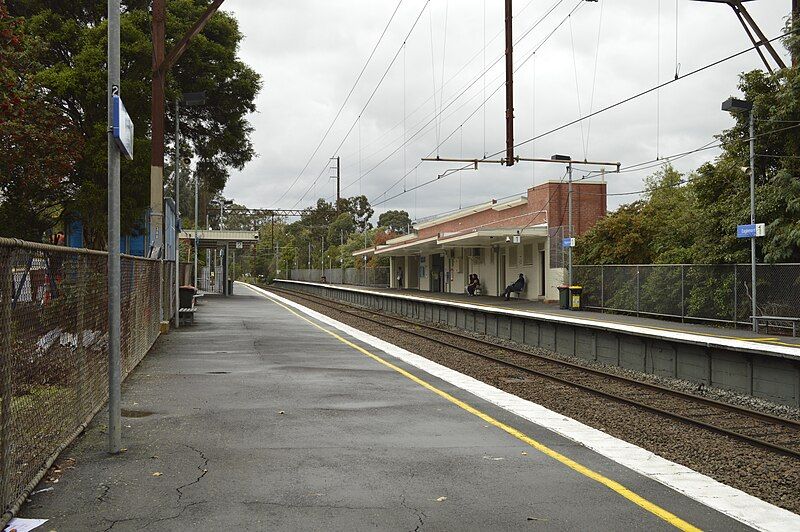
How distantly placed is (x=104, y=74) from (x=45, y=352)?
20.7 metres

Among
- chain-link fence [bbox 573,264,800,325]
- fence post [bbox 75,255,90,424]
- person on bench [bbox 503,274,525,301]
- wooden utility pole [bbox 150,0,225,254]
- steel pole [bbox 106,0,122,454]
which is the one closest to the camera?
steel pole [bbox 106,0,122,454]

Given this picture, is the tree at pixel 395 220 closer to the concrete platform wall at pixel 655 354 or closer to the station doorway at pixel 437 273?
the station doorway at pixel 437 273

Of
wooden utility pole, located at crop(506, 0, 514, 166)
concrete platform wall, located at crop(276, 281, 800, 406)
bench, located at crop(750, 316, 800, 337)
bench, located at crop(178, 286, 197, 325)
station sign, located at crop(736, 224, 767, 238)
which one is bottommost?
concrete platform wall, located at crop(276, 281, 800, 406)

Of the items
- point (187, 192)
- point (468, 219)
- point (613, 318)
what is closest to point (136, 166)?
point (613, 318)

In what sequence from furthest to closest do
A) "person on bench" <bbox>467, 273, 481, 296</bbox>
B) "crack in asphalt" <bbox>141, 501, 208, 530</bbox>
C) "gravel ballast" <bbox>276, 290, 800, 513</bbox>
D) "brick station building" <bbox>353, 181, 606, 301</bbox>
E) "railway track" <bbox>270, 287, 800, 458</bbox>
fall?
"person on bench" <bbox>467, 273, 481, 296</bbox>, "brick station building" <bbox>353, 181, 606, 301</bbox>, "railway track" <bbox>270, 287, 800, 458</bbox>, "gravel ballast" <bbox>276, 290, 800, 513</bbox>, "crack in asphalt" <bbox>141, 501, 208, 530</bbox>

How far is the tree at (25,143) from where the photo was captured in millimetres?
12094

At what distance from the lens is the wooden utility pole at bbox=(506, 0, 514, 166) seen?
27.4m

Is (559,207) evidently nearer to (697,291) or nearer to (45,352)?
(697,291)

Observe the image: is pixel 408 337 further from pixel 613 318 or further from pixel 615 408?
pixel 615 408

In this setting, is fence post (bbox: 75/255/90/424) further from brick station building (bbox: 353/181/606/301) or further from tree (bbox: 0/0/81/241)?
brick station building (bbox: 353/181/606/301)

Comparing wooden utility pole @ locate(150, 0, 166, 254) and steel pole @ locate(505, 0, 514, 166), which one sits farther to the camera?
steel pole @ locate(505, 0, 514, 166)

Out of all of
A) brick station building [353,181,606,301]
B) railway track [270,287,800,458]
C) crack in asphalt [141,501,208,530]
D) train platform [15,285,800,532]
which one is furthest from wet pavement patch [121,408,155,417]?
brick station building [353,181,606,301]

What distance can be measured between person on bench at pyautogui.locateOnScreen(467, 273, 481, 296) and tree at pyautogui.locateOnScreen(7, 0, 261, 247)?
19.3 m

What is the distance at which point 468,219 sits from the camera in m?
50.7
